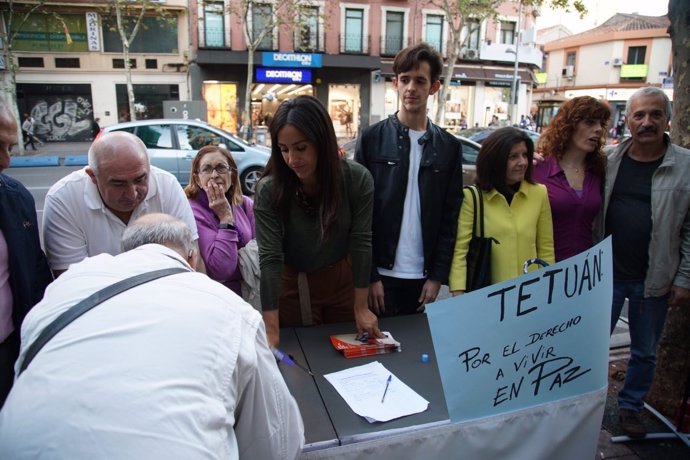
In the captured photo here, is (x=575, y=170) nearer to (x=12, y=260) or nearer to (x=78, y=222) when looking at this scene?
(x=78, y=222)

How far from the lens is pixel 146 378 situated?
36.2 inches

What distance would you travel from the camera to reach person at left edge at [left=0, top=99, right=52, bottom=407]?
1718mm

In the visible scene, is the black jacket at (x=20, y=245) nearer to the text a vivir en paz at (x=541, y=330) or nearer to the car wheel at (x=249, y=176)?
the text a vivir en paz at (x=541, y=330)

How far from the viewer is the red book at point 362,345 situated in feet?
6.05

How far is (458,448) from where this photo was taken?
4.91 feet

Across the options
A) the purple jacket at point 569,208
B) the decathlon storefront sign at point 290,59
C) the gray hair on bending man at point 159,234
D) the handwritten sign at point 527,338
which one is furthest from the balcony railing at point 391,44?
the gray hair on bending man at point 159,234

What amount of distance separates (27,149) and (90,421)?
876 inches

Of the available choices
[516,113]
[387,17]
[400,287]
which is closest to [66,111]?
[387,17]

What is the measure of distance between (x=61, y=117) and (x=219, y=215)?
2317 centimetres

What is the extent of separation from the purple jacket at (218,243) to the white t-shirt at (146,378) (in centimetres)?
114

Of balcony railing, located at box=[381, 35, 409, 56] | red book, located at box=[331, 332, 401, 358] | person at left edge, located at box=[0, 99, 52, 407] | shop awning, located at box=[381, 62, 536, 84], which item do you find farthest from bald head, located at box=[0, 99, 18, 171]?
shop awning, located at box=[381, 62, 536, 84]

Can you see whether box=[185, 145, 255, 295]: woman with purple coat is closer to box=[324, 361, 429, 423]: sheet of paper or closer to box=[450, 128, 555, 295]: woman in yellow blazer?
box=[324, 361, 429, 423]: sheet of paper

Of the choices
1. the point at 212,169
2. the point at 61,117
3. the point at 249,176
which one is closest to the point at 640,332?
the point at 212,169

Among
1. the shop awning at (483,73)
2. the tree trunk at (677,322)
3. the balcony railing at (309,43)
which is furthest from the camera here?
the shop awning at (483,73)
